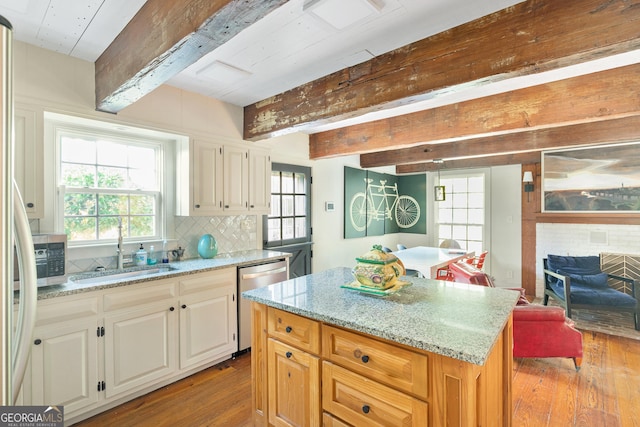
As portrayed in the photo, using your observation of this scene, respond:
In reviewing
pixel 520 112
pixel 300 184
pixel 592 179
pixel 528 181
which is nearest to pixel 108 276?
pixel 300 184

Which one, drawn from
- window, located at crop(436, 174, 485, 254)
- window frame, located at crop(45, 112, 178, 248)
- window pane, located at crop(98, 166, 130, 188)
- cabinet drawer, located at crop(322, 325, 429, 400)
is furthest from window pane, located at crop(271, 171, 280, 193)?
window, located at crop(436, 174, 485, 254)

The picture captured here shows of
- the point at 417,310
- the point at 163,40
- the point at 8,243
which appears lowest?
the point at 417,310

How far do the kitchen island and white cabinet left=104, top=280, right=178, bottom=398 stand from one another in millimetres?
1041

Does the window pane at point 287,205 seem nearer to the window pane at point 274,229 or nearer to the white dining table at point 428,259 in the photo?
the window pane at point 274,229

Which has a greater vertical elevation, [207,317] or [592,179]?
[592,179]

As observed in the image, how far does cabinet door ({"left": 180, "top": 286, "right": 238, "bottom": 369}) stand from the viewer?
8.58ft

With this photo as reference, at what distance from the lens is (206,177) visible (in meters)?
3.03

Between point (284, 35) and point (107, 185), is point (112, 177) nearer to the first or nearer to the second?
point (107, 185)

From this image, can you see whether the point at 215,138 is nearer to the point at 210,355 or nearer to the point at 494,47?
the point at 210,355

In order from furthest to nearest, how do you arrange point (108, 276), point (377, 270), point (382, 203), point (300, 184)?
1. point (382, 203)
2. point (300, 184)
3. point (108, 276)
4. point (377, 270)

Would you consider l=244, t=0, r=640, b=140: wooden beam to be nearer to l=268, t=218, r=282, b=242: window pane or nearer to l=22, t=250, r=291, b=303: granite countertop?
l=22, t=250, r=291, b=303: granite countertop

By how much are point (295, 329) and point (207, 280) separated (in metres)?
1.40

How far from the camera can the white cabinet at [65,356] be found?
74.5 inches

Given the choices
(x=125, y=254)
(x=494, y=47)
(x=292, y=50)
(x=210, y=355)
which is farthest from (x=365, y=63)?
(x=210, y=355)
